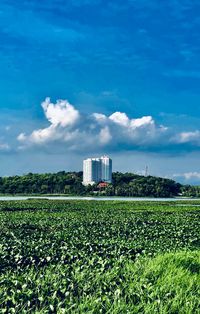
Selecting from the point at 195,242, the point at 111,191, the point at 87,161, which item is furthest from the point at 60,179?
the point at 195,242

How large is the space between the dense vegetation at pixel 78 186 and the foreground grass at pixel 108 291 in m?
125

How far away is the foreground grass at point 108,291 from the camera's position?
7.86 meters

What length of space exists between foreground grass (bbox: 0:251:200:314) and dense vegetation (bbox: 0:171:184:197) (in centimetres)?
12491

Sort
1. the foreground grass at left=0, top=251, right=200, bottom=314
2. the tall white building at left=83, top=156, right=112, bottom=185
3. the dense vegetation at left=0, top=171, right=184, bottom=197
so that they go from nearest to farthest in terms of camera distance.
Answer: the foreground grass at left=0, top=251, right=200, bottom=314, the dense vegetation at left=0, top=171, right=184, bottom=197, the tall white building at left=83, top=156, right=112, bottom=185

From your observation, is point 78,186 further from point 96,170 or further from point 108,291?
point 108,291

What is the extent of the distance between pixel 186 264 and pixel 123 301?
421cm

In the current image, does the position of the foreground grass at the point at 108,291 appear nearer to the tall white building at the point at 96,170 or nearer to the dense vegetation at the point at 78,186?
the dense vegetation at the point at 78,186

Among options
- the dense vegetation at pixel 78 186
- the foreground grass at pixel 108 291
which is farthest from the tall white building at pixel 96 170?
the foreground grass at pixel 108 291

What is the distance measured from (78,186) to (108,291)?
461 feet

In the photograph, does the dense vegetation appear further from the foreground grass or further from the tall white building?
the foreground grass

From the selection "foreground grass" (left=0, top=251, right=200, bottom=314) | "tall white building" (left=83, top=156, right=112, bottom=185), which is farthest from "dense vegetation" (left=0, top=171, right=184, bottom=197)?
"foreground grass" (left=0, top=251, right=200, bottom=314)

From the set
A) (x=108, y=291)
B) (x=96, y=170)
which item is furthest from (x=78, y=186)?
(x=108, y=291)

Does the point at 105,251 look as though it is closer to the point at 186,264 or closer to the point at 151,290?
the point at 186,264

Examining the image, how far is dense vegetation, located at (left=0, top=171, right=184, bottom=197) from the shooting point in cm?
13675
